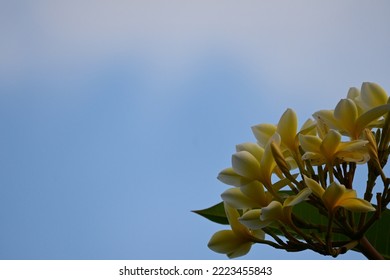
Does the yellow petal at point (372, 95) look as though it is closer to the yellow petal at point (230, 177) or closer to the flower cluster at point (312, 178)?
the flower cluster at point (312, 178)

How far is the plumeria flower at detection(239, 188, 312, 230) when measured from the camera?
35cm

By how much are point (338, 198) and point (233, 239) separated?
104mm

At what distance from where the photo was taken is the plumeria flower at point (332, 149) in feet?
1.26

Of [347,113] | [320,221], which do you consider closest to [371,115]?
[347,113]

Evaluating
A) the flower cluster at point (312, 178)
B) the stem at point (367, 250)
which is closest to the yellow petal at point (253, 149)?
the flower cluster at point (312, 178)

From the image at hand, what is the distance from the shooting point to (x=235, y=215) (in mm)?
432

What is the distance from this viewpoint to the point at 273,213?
14.2 inches

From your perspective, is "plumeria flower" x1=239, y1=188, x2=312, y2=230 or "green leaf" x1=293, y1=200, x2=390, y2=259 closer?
"plumeria flower" x1=239, y1=188, x2=312, y2=230

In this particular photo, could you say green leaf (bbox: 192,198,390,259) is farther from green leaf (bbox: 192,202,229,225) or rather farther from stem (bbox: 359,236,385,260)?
stem (bbox: 359,236,385,260)

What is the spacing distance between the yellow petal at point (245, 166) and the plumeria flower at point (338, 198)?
0.15ft

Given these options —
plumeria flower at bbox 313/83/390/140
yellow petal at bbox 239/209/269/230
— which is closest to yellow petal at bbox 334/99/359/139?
plumeria flower at bbox 313/83/390/140

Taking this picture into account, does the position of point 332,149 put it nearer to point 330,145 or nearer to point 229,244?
point 330,145
